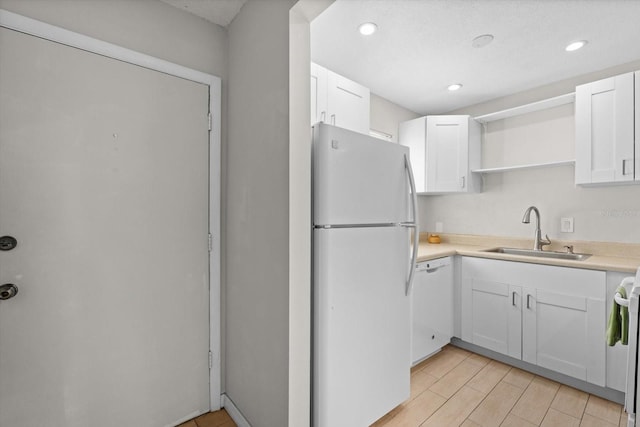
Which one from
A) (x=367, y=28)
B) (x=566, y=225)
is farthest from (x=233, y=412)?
(x=566, y=225)

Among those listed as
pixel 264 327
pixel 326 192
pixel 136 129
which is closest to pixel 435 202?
pixel 326 192

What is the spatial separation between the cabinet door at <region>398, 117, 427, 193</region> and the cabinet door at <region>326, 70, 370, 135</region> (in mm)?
891

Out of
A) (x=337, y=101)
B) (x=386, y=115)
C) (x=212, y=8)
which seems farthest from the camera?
(x=386, y=115)

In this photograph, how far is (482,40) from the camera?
6.46 feet

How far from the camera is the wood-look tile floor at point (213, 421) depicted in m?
1.66

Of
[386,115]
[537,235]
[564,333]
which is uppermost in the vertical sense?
[386,115]

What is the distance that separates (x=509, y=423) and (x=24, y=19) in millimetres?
3171

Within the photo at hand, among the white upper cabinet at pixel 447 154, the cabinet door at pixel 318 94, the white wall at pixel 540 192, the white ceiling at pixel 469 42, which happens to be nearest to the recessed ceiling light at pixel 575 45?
the white ceiling at pixel 469 42

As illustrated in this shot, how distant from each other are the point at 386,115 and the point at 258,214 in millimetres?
2117

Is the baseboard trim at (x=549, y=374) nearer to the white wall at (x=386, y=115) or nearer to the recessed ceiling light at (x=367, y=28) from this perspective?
the white wall at (x=386, y=115)

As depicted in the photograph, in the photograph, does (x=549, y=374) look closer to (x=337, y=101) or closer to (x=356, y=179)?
(x=356, y=179)

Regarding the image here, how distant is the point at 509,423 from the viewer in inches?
66.2

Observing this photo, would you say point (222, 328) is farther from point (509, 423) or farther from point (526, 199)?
point (526, 199)

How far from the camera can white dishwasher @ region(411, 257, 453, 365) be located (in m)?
2.22
